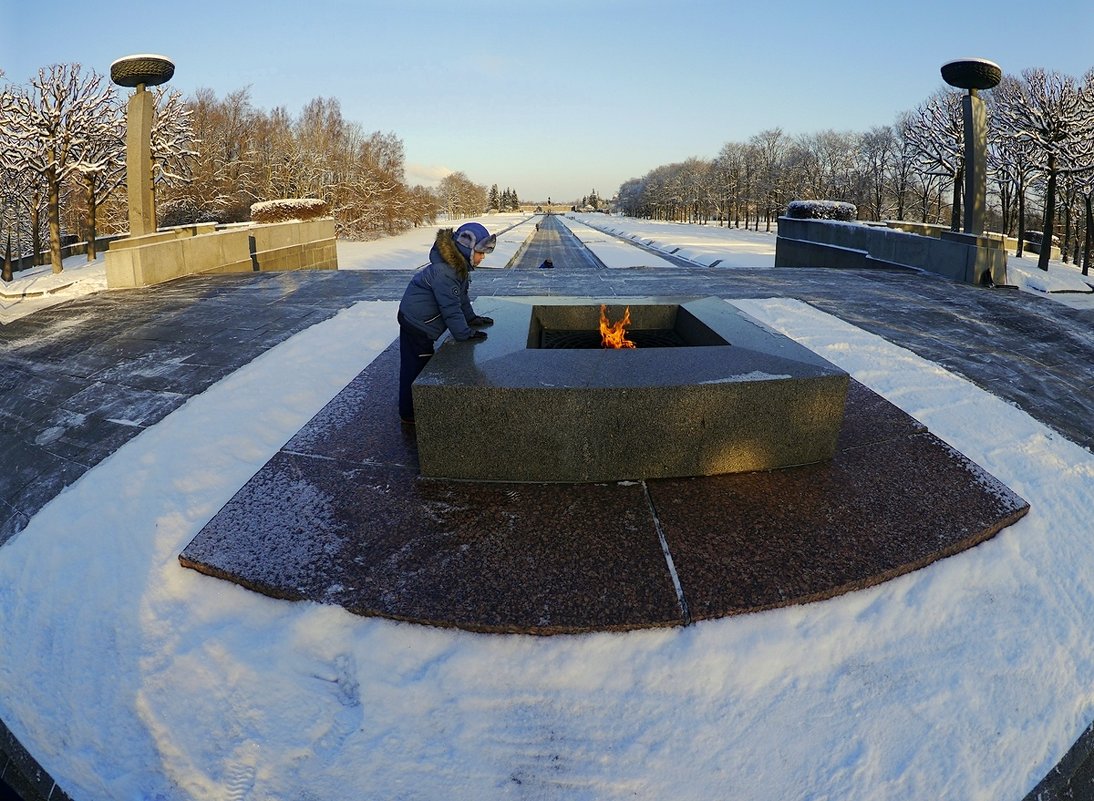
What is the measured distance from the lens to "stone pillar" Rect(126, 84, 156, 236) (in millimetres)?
12195

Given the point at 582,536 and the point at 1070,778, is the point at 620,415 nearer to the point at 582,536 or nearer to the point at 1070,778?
the point at 582,536

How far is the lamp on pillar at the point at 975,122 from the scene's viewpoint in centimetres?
1169

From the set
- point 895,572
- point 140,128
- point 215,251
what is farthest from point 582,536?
point 215,251

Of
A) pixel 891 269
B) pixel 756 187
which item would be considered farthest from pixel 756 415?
pixel 756 187

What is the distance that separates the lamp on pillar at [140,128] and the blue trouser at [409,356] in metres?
10.3

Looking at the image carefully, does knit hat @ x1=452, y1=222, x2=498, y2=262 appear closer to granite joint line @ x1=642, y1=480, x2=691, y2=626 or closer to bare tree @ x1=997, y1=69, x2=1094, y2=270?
granite joint line @ x1=642, y1=480, x2=691, y2=626

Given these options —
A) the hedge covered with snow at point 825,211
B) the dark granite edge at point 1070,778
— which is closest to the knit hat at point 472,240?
the dark granite edge at point 1070,778

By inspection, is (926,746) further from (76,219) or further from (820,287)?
(76,219)

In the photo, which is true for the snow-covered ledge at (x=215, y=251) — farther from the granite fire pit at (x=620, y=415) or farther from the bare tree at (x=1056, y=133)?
the bare tree at (x=1056, y=133)

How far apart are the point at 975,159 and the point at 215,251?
15.9 m

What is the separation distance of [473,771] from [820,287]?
1116 centimetres

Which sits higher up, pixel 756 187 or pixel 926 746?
pixel 756 187

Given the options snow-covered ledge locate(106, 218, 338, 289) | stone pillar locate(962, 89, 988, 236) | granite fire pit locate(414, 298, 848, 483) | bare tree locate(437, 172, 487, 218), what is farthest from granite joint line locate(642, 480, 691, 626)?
bare tree locate(437, 172, 487, 218)

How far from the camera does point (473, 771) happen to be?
239 cm
